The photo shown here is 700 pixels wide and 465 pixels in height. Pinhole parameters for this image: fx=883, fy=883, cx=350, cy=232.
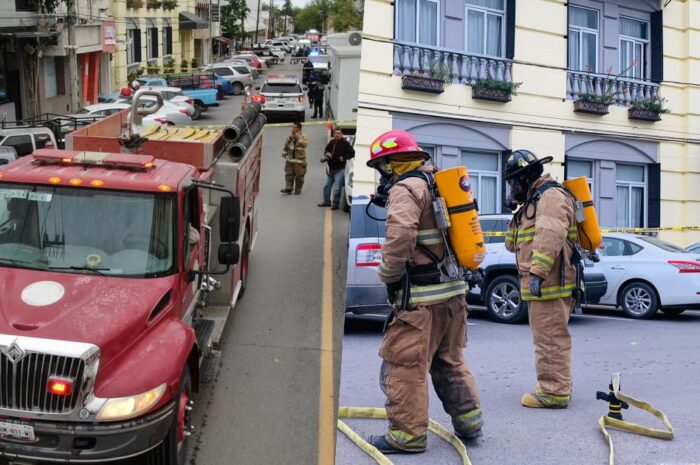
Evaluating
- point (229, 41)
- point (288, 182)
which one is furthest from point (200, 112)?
point (288, 182)

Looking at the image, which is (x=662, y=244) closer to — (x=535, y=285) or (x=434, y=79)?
(x=535, y=285)

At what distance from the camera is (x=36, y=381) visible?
459 centimetres

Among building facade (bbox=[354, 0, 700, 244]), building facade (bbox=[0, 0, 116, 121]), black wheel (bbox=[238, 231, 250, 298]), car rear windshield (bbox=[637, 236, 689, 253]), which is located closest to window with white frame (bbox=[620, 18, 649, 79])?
building facade (bbox=[354, 0, 700, 244])

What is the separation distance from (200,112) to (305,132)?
18.3 metres

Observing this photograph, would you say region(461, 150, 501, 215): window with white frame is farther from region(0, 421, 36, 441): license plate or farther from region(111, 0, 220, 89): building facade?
region(111, 0, 220, 89): building facade

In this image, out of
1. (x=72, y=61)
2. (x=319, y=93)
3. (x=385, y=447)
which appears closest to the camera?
(x=385, y=447)

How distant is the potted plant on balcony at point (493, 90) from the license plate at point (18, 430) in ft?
10.3

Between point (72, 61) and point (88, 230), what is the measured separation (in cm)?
2472

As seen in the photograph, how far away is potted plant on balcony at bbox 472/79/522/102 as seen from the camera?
2.73 m

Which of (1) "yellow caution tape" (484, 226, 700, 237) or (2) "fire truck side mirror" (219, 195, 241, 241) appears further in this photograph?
(2) "fire truck side mirror" (219, 195, 241, 241)

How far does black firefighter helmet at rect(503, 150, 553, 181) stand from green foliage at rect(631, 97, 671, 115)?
416mm

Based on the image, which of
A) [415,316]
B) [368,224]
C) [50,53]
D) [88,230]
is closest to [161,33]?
[50,53]

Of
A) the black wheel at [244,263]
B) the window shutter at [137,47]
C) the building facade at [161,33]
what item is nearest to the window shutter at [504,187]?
the black wheel at [244,263]

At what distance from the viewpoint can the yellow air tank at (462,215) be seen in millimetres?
2721
